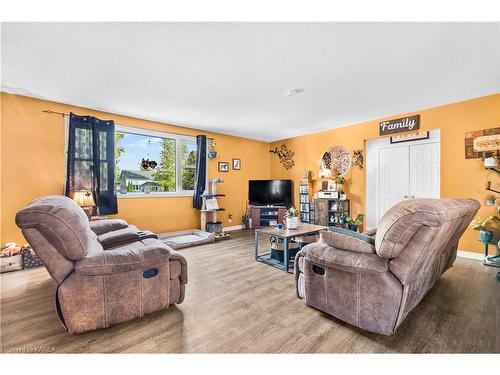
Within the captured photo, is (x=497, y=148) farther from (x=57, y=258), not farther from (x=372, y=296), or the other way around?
(x=57, y=258)

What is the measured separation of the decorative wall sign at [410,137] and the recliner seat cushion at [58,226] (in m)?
4.97

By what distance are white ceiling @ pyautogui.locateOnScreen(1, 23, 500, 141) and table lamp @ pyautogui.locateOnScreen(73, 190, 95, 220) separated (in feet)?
4.63

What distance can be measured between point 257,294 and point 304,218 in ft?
11.5

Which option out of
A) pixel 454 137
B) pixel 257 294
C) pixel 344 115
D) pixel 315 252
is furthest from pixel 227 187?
pixel 454 137

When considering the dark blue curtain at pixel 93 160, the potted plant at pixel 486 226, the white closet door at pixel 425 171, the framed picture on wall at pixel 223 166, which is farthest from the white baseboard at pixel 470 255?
the dark blue curtain at pixel 93 160

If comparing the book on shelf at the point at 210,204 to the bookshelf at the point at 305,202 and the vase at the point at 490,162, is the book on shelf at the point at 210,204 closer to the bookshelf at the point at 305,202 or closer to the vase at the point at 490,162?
the bookshelf at the point at 305,202

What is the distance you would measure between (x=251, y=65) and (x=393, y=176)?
3606mm

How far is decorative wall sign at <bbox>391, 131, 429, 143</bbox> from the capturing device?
4.00 m

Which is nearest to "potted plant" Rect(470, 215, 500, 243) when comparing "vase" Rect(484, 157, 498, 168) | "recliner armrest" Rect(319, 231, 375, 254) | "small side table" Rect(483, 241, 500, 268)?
"small side table" Rect(483, 241, 500, 268)

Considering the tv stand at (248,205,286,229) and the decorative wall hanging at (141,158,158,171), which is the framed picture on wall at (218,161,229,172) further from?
the decorative wall hanging at (141,158,158,171)

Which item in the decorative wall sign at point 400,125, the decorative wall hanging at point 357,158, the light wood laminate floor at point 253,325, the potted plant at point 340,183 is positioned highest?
the decorative wall sign at point 400,125

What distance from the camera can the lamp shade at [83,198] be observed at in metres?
3.41

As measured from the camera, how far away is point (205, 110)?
3971 mm
